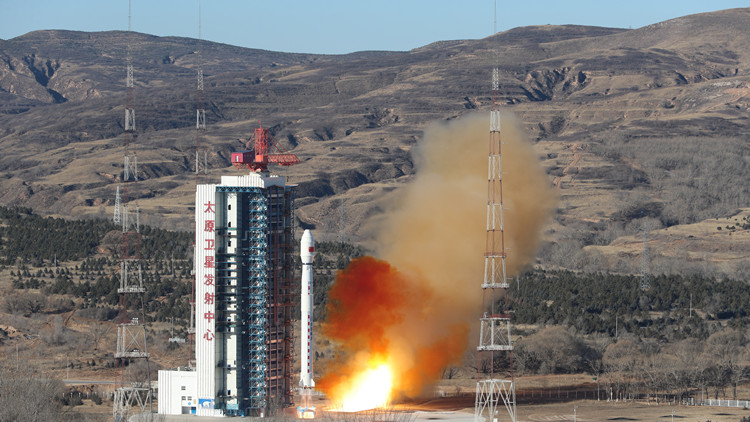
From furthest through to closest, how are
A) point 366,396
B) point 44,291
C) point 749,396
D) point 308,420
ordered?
point 44,291
point 749,396
point 366,396
point 308,420

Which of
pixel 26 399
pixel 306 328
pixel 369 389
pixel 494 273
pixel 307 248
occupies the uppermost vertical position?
pixel 307 248

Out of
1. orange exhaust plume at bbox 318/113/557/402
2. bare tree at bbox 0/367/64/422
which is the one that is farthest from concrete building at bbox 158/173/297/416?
bare tree at bbox 0/367/64/422

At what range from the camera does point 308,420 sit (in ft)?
274

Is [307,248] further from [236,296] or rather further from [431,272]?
[431,272]

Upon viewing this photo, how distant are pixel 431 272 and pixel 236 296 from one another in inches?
624

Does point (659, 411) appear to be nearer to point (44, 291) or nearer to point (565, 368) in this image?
point (565, 368)

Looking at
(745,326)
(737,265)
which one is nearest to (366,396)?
(745,326)

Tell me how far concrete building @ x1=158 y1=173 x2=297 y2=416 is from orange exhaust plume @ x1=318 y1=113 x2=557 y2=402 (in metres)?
7.50

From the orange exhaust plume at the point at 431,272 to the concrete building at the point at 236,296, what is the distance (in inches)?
295

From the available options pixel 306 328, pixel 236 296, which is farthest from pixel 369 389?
pixel 236 296

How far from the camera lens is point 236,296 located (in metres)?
86.0

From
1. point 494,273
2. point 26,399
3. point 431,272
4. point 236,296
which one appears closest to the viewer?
point 26,399

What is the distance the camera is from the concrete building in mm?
85812

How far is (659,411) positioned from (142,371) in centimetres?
4227
